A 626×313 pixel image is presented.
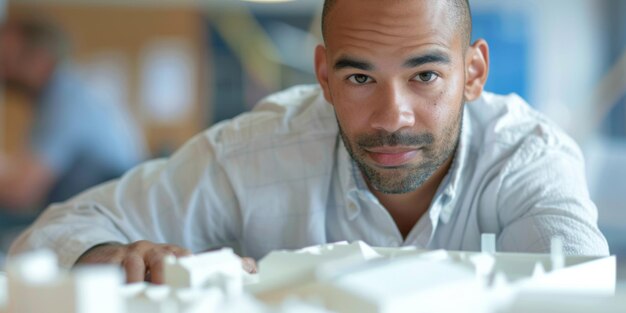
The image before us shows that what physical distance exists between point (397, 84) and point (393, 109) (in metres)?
0.03

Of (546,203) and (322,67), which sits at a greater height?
(322,67)

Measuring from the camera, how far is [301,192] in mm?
1218

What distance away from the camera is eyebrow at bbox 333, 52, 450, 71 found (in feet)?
3.32

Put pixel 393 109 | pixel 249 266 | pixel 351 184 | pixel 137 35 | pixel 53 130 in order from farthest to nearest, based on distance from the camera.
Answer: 1. pixel 137 35
2. pixel 53 130
3. pixel 351 184
4. pixel 393 109
5. pixel 249 266

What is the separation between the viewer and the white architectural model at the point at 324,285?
512 mm

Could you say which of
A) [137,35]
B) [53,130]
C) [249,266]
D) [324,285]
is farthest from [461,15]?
[137,35]

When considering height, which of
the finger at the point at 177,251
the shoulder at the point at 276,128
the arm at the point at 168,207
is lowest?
the arm at the point at 168,207

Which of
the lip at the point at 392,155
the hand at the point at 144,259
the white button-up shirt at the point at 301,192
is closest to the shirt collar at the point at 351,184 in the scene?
the white button-up shirt at the point at 301,192

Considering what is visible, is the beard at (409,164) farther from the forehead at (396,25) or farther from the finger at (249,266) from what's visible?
the finger at (249,266)

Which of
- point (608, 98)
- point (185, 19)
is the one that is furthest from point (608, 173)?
point (185, 19)

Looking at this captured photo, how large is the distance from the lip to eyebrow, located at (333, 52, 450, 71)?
101 millimetres

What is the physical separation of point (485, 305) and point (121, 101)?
127 inches

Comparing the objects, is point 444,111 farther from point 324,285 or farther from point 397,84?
point 324,285

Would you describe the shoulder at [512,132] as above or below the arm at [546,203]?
above
